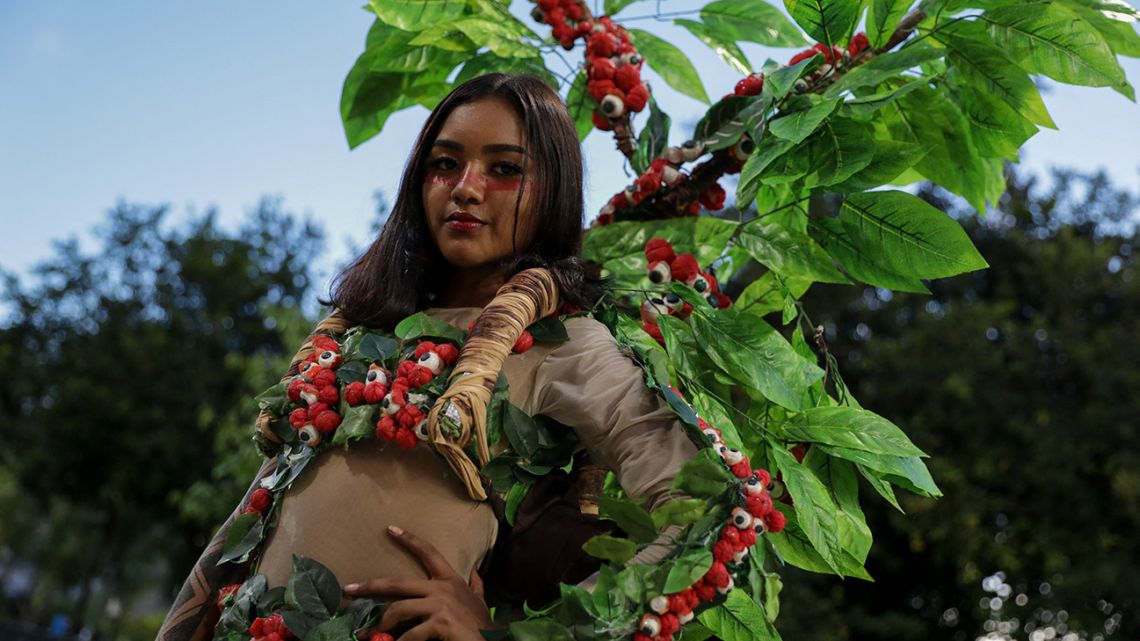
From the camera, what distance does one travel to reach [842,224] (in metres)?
2.26

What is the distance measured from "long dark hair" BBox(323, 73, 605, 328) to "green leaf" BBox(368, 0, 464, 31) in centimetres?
51

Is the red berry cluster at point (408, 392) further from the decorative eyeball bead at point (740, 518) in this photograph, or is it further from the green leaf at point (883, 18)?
the green leaf at point (883, 18)

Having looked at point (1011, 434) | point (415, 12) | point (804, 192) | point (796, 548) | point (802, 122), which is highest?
point (415, 12)

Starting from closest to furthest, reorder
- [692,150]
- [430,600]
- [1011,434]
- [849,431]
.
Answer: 1. [430,600]
2. [849,431]
3. [692,150]
4. [1011,434]

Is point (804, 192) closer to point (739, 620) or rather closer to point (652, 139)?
point (652, 139)

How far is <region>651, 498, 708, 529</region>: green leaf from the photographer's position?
158 centimetres

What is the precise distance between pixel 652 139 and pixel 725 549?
1.23 meters

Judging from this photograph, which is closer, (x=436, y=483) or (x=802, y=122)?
(x=436, y=483)

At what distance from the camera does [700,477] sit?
159 centimetres

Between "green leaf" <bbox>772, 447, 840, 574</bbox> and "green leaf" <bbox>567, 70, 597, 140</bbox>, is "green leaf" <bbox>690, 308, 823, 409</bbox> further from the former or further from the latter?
"green leaf" <bbox>567, 70, 597, 140</bbox>

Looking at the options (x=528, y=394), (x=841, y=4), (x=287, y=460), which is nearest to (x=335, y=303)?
(x=287, y=460)

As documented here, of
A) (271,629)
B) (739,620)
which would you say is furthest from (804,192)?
(271,629)

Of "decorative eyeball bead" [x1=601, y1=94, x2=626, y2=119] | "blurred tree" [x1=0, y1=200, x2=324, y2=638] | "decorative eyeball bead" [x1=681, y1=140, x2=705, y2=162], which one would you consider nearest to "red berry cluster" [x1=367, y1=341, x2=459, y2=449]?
"decorative eyeball bead" [x1=681, y1=140, x2=705, y2=162]

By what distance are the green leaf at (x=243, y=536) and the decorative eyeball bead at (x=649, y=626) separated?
28.1 inches
